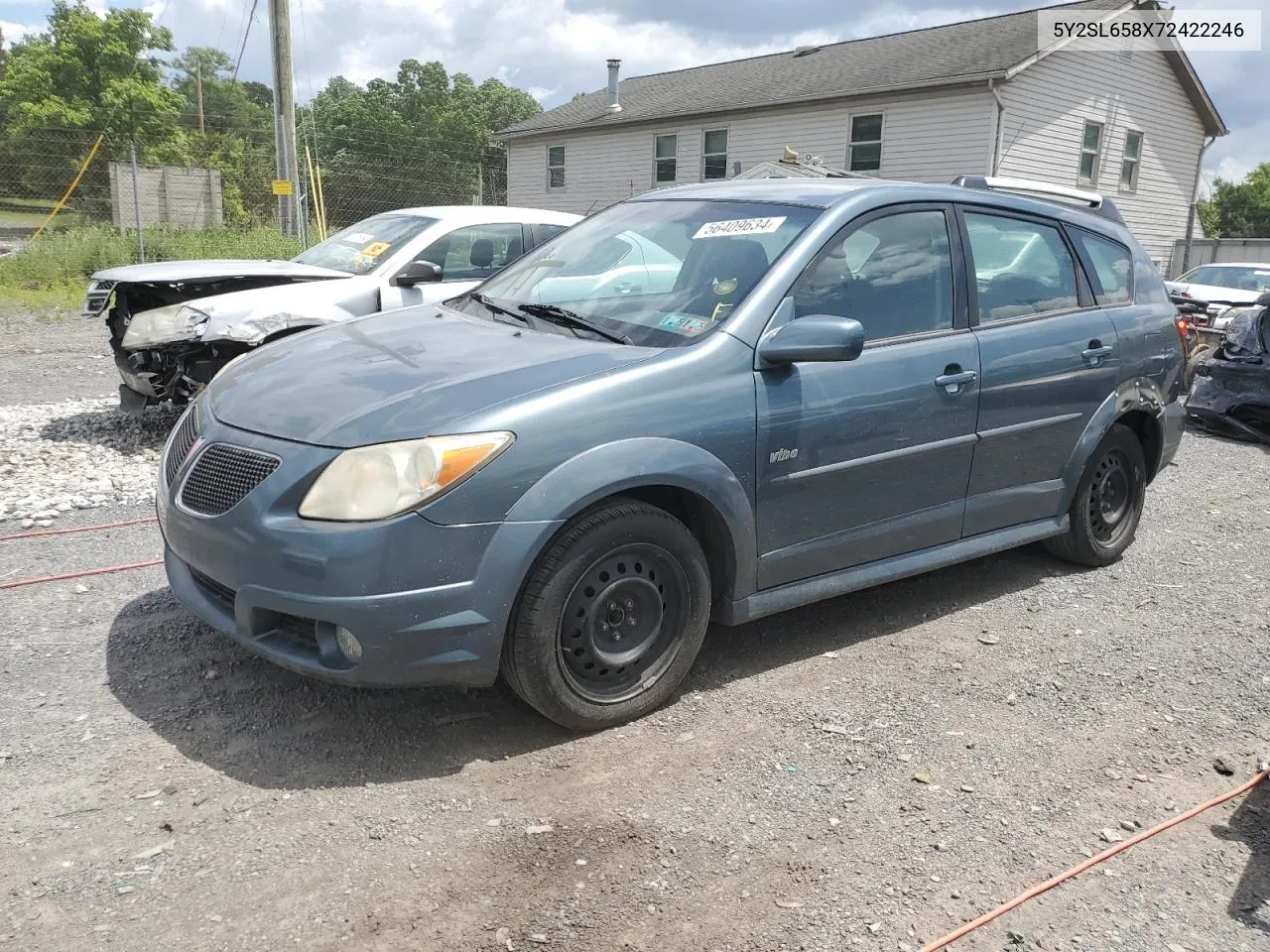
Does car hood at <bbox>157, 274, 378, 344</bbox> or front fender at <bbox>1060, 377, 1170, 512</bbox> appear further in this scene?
car hood at <bbox>157, 274, 378, 344</bbox>

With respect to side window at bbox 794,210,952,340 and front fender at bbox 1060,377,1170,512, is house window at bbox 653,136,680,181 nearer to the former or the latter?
front fender at bbox 1060,377,1170,512

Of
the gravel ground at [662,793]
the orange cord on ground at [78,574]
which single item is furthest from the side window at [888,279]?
the orange cord on ground at [78,574]

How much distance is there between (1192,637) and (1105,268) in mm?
1802

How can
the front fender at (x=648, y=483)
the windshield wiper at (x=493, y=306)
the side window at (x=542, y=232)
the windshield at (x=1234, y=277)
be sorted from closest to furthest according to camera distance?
the front fender at (x=648, y=483) → the windshield wiper at (x=493, y=306) → the side window at (x=542, y=232) → the windshield at (x=1234, y=277)

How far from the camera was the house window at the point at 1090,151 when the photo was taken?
22891mm

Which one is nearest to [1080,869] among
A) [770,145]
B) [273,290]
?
[273,290]

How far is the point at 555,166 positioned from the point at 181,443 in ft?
90.1

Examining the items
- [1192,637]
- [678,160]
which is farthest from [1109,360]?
[678,160]

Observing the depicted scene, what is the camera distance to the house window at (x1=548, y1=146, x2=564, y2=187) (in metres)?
29.5

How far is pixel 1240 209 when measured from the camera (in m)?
50.3

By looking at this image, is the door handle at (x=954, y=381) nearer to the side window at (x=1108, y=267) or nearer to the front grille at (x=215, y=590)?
the side window at (x=1108, y=267)

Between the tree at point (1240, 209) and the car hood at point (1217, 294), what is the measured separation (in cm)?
3624

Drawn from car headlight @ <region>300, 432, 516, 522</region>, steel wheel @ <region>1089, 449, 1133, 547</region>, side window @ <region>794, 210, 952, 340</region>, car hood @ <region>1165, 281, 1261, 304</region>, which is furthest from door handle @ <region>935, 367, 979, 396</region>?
car hood @ <region>1165, 281, 1261, 304</region>

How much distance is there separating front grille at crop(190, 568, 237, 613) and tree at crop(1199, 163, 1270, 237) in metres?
51.9
